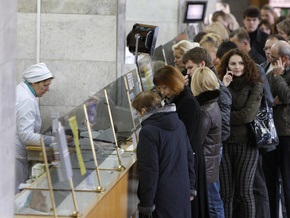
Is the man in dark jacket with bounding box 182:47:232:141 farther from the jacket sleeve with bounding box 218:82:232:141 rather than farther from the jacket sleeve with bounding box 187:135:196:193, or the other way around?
the jacket sleeve with bounding box 187:135:196:193

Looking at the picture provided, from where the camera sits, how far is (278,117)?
34.5ft

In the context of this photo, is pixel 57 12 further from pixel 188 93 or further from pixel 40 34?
pixel 188 93

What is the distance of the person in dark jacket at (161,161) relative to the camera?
7.90m

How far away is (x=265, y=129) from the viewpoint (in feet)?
32.4

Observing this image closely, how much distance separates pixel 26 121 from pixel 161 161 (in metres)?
1.89

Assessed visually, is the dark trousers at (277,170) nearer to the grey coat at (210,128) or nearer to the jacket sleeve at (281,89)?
the jacket sleeve at (281,89)

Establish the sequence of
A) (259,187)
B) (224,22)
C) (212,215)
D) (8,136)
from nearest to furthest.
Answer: (8,136) → (212,215) → (259,187) → (224,22)

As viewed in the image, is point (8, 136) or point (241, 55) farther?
point (241, 55)

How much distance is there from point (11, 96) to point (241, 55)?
497cm

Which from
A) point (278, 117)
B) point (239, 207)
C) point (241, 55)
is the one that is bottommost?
point (239, 207)

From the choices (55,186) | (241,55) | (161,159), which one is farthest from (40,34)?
(55,186)

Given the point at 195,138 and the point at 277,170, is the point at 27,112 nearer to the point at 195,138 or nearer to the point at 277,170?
the point at 195,138

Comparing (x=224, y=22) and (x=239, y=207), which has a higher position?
(x=224, y=22)

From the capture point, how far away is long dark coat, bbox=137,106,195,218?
7.89 meters
